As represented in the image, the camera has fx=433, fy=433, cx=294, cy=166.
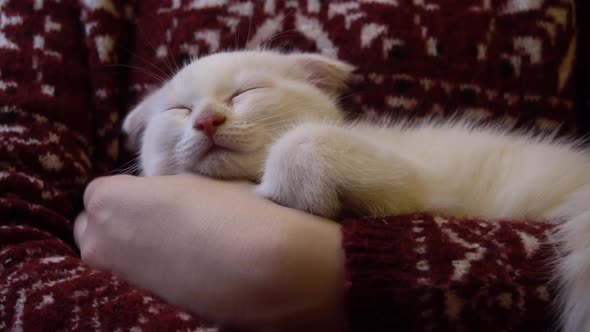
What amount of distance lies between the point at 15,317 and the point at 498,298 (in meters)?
0.63

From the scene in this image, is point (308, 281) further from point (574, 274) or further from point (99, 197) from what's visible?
point (99, 197)

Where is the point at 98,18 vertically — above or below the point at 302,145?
above

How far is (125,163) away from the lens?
1.10 meters

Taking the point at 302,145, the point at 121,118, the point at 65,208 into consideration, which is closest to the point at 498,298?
the point at 302,145

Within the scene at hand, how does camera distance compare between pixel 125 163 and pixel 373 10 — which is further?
pixel 125 163

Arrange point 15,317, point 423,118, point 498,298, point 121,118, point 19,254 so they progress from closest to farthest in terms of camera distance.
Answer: point 498,298, point 15,317, point 19,254, point 423,118, point 121,118

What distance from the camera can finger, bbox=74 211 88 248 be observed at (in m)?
0.82

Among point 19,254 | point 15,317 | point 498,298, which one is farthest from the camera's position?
point 19,254

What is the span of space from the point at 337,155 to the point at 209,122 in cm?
25

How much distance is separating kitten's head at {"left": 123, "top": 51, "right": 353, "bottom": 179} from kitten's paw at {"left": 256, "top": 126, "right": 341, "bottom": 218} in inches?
5.1

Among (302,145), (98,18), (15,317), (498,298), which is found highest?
(98,18)

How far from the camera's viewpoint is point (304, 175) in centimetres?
59

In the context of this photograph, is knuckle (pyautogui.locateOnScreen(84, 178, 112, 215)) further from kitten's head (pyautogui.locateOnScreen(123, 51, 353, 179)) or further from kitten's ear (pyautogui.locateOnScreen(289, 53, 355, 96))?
kitten's ear (pyautogui.locateOnScreen(289, 53, 355, 96))

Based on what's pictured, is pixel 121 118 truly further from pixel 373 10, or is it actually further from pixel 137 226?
pixel 373 10
